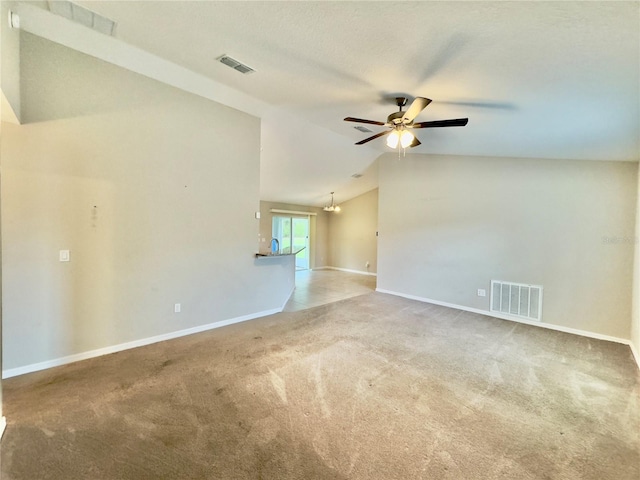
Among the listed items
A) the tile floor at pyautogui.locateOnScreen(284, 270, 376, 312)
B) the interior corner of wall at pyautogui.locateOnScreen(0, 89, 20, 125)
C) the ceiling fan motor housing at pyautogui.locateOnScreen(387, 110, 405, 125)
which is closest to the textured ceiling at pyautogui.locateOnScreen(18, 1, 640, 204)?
the ceiling fan motor housing at pyautogui.locateOnScreen(387, 110, 405, 125)

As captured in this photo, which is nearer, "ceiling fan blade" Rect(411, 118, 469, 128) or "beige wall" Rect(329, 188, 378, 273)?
"ceiling fan blade" Rect(411, 118, 469, 128)

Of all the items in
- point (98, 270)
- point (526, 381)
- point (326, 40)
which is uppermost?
point (326, 40)

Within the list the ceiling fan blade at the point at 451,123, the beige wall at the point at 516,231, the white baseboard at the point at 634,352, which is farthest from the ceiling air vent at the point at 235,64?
the white baseboard at the point at 634,352

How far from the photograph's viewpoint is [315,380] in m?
2.58

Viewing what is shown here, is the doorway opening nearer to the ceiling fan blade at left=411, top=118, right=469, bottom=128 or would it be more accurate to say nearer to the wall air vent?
the wall air vent

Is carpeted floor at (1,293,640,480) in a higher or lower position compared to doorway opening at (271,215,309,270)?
lower

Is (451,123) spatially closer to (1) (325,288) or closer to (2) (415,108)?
(2) (415,108)

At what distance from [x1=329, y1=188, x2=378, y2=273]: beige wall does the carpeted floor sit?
5762mm

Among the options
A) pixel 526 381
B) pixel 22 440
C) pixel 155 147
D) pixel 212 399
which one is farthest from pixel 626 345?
pixel 155 147

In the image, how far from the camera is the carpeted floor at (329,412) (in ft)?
5.35

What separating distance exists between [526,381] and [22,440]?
412 centimetres

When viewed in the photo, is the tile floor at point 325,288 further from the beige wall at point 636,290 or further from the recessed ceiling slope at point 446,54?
the beige wall at point 636,290

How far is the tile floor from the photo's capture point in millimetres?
5371

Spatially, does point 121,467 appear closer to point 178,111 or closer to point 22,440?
point 22,440
